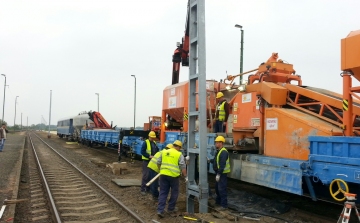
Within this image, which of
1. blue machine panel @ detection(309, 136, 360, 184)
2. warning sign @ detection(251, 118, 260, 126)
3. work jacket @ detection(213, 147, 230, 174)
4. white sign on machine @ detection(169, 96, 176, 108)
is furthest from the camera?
white sign on machine @ detection(169, 96, 176, 108)

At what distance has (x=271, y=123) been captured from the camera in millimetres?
6906

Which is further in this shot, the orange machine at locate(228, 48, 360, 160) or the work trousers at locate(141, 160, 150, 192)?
the work trousers at locate(141, 160, 150, 192)

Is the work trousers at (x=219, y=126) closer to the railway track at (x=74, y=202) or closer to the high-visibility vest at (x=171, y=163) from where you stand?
the high-visibility vest at (x=171, y=163)

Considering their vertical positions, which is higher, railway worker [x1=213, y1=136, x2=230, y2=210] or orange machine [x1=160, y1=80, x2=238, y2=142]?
orange machine [x1=160, y1=80, x2=238, y2=142]

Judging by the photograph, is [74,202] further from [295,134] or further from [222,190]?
[295,134]

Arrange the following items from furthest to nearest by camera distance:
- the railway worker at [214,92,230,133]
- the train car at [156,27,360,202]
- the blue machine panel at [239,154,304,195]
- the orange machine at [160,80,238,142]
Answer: the orange machine at [160,80,238,142], the railway worker at [214,92,230,133], the blue machine panel at [239,154,304,195], the train car at [156,27,360,202]

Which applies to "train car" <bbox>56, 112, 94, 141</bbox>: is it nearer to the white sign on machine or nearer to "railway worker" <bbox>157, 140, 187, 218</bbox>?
the white sign on machine

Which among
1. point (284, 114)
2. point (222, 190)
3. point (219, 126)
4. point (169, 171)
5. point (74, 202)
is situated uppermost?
point (284, 114)

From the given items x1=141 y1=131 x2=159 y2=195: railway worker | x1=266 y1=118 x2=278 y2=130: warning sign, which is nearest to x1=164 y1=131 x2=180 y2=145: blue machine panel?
x1=141 y1=131 x2=159 y2=195: railway worker

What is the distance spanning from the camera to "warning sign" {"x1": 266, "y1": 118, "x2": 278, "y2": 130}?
6789 mm

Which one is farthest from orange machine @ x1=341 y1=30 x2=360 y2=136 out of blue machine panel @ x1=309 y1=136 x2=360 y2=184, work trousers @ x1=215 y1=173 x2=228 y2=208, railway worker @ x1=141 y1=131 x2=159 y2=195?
railway worker @ x1=141 y1=131 x2=159 y2=195

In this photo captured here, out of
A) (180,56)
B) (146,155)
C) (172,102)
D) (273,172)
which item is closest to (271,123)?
(273,172)

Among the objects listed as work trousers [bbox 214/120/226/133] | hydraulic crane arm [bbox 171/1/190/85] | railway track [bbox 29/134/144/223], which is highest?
hydraulic crane arm [bbox 171/1/190/85]

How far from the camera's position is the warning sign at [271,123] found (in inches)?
267
